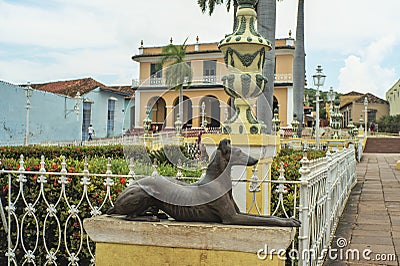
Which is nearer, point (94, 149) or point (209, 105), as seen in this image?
point (209, 105)

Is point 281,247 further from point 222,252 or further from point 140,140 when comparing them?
point 140,140

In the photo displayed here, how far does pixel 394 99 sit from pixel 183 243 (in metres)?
55.1

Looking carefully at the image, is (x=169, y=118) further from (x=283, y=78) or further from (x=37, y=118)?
(x=283, y=78)

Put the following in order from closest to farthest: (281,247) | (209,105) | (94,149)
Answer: (281,247), (209,105), (94,149)

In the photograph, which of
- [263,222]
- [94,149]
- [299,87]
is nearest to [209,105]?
[263,222]

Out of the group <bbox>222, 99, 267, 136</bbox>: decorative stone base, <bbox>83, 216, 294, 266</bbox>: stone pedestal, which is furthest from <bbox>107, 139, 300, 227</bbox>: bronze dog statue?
<bbox>222, 99, 267, 136</bbox>: decorative stone base

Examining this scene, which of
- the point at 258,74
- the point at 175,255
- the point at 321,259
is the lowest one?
the point at 321,259

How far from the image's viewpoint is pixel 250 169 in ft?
14.5

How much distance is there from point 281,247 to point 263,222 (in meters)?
0.21


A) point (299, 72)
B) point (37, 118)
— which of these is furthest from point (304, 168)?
point (37, 118)

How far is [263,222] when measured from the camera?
285 centimetres

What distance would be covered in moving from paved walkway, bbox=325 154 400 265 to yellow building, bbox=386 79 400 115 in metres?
44.9

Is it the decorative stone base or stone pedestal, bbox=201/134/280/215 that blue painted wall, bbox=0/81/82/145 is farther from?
stone pedestal, bbox=201/134/280/215

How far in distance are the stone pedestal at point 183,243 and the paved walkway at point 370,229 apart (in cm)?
204
